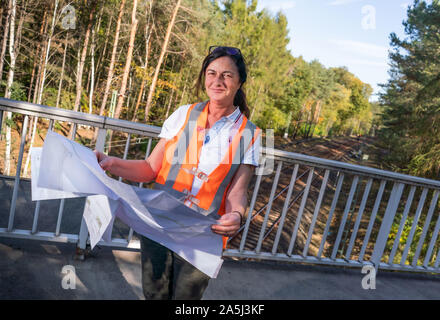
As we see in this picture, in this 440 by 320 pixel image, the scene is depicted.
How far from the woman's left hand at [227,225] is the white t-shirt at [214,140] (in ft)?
0.71

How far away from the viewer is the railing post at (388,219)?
364cm

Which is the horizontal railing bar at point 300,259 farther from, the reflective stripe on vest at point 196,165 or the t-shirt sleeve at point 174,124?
the t-shirt sleeve at point 174,124

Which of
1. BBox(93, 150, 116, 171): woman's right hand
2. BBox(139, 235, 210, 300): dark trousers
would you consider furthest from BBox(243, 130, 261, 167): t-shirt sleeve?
BBox(93, 150, 116, 171): woman's right hand

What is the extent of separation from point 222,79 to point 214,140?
0.34 m

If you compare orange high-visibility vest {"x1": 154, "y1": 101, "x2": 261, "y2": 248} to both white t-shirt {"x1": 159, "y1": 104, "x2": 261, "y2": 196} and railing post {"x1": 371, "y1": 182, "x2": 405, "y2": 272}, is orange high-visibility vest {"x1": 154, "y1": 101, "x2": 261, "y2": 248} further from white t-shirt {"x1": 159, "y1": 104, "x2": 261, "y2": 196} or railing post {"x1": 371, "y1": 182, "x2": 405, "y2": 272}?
railing post {"x1": 371, "y1": 182, "x2": 405, "y2": 272}

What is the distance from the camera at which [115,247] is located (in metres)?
3.12

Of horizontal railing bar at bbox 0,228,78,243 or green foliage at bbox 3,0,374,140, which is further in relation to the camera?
green foliage at bbox 3,0,374,140

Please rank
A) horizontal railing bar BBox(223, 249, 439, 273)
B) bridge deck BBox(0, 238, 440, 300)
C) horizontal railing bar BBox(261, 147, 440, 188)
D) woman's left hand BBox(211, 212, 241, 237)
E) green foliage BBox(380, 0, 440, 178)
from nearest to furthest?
woman's left hand BBox(211, 212, 241, 237) → bridge deck BBox(0, 238, 440, 300) → horizontal railing bar BBox(261, 147, 440, 188) → horizontal railing bar BBox(223, 249, 439, 273) → green foliage BBox(380, 0, 440, 178)

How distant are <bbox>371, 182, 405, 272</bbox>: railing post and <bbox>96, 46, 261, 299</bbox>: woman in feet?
8.69

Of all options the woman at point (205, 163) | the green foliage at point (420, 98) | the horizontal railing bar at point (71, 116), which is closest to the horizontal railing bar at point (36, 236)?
the horizontal railing bar at point (71, 116)

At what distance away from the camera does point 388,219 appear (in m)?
3.73

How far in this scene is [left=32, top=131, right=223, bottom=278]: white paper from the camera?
3.99 feet

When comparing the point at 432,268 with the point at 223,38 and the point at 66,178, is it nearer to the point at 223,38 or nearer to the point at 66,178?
the point at 66,178

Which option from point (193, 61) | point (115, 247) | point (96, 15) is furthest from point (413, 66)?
point (115, 247)
